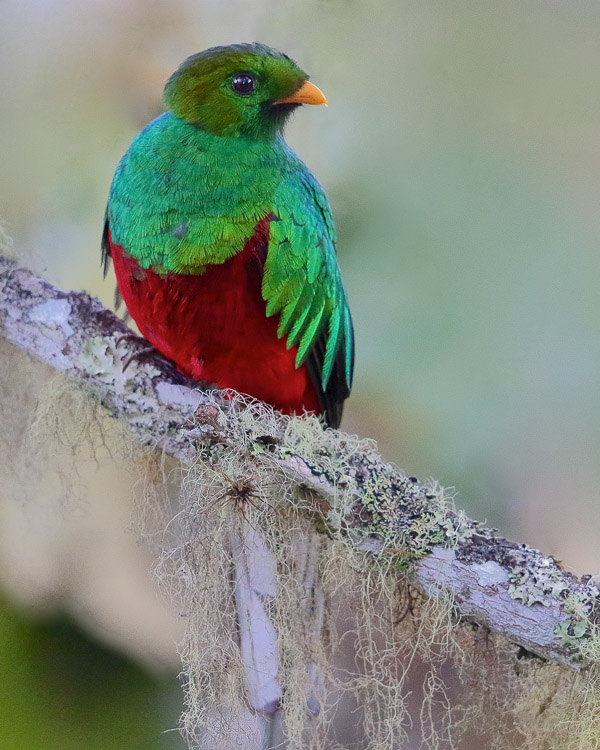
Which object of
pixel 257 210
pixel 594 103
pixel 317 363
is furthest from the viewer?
pixel 594 103

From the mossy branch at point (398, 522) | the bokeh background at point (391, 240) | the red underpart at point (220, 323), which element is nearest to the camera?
the mossy branch at point (398, 522)

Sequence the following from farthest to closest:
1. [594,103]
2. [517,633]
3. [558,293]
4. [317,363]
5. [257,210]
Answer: [558,293]
[594,103]
[317,363]
[257,210]
[517,633]

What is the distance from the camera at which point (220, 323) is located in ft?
5.49

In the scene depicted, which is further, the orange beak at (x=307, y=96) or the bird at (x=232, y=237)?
the orange beak at (x=307, y=96)

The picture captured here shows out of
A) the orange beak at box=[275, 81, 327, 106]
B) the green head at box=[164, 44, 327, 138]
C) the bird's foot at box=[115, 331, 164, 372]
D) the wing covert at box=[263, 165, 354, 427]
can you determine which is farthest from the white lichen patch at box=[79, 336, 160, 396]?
the orange beak at box=[275, 81, 327, 106]

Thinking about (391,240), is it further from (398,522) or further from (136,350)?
(398,522)

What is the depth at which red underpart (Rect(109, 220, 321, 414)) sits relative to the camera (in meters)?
1.63

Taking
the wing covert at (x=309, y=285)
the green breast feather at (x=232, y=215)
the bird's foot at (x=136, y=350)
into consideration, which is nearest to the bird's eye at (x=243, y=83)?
the green breast feather at (x=232, y=215)

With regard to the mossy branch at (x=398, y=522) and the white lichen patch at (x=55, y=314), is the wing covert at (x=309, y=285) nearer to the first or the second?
the mossy branch at (x=398, y=522)

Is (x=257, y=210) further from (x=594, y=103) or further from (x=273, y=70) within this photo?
(x=594, y=103)

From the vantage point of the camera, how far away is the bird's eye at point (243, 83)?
1.76 metres

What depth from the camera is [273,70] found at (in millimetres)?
1758

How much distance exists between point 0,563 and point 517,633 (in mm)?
1385

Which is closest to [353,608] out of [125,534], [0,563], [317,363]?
[317,363]
